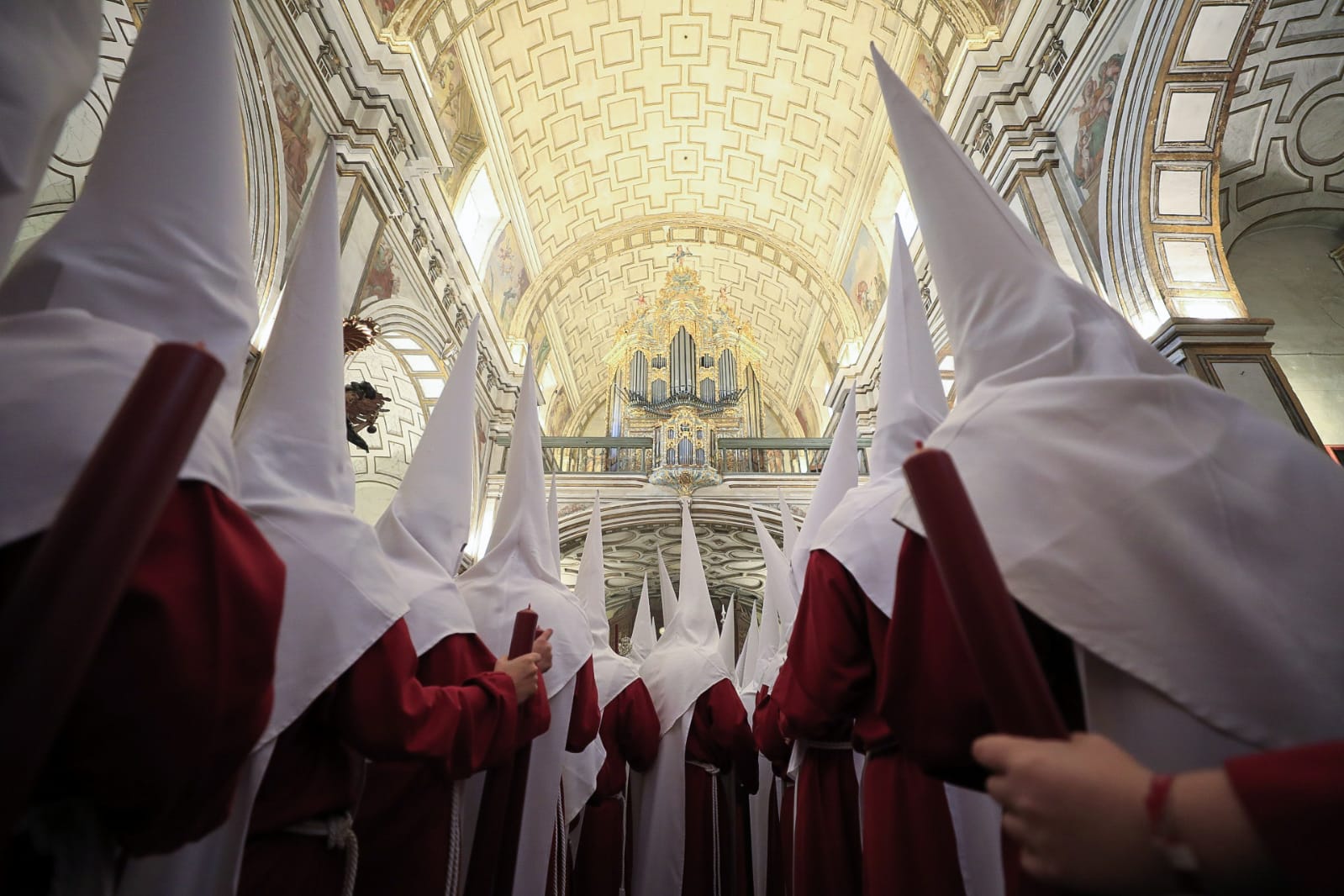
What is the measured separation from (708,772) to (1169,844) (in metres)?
3.44

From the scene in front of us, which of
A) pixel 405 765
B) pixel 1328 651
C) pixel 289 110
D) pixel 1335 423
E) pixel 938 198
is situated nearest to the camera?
pixel 1328 651

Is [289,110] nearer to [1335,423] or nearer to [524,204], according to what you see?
[524,204]

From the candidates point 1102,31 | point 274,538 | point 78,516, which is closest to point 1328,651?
point 78,516

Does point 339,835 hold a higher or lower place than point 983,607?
lower

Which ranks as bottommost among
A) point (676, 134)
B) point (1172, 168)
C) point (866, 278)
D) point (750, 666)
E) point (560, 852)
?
point (560, 852)

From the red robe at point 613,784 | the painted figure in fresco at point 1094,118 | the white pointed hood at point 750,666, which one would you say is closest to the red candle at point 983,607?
the red robe at point 613,784

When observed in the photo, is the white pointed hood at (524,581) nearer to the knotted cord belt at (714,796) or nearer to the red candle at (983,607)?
the knotted cord belt at (714,796)

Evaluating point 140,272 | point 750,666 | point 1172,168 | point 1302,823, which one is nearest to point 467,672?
point 140,272

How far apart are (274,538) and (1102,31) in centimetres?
713

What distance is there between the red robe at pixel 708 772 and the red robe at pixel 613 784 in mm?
286

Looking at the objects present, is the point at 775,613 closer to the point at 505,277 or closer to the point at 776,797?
the point at 776,797

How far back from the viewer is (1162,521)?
728 millimetres

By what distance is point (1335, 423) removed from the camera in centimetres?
580

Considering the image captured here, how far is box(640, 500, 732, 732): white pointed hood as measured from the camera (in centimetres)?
338
